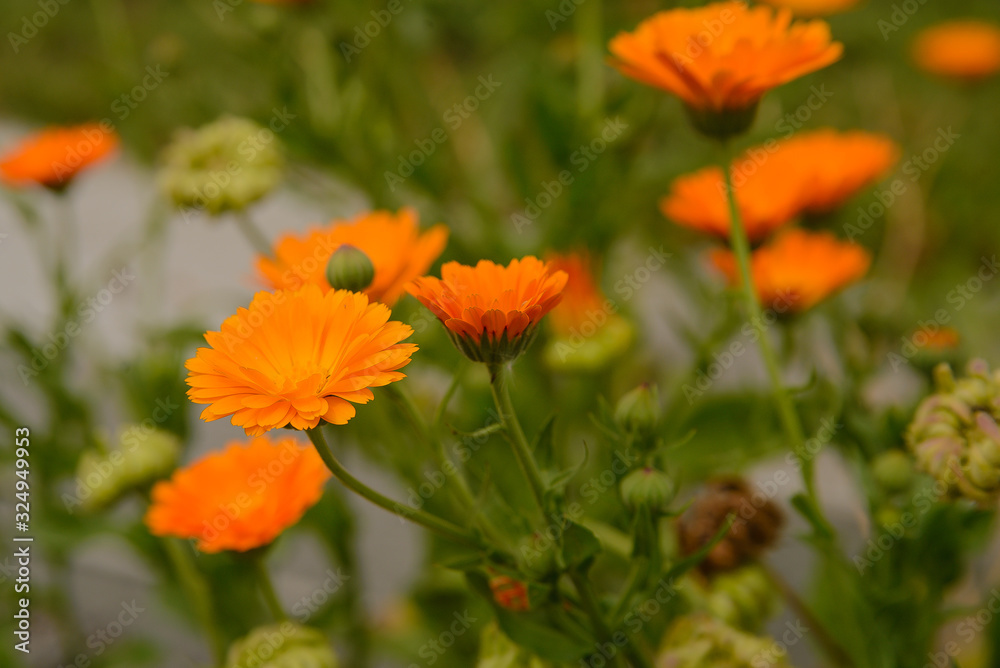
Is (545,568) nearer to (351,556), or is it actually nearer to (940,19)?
(351,556)

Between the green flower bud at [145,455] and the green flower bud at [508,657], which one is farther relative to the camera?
the green flower bud at [145,455]

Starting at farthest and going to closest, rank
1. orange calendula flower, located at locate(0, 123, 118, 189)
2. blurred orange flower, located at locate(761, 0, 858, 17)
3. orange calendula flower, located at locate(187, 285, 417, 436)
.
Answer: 1. blurred orange flower, located at locate(761, 0, 858, 17)
2. orange calendula flower, located at locate(0, 123, 118, 189)
3. orange calendula flower, located at locate(187, 285, 417, 436)

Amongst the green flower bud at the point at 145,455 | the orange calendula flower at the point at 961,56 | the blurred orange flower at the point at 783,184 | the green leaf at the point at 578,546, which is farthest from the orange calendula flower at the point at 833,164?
the orange calendula flower at the point at 961,56

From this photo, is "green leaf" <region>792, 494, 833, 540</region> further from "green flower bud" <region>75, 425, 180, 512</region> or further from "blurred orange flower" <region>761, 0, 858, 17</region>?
"blurred orange flower" <region>761, 0, 858, 17</region>

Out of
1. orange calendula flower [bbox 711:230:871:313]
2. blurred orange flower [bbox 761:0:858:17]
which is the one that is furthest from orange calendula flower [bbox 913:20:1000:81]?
orange calendula flower [bbox 711:230:871:313]

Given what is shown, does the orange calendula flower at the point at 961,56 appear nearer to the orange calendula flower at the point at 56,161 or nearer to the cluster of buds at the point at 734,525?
the cluster of buds at the point at 734,525

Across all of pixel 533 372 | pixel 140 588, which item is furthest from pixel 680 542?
pixel 140 588
